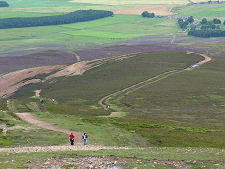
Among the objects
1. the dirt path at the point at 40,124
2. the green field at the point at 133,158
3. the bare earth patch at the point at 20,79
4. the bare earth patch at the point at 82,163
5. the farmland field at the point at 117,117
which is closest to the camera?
the bare earth patch at the point at 82,163

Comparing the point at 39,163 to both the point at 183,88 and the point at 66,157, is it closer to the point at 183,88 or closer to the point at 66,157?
the point at 66,157

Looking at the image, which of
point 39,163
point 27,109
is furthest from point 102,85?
point 39,163

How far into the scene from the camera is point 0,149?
193ft

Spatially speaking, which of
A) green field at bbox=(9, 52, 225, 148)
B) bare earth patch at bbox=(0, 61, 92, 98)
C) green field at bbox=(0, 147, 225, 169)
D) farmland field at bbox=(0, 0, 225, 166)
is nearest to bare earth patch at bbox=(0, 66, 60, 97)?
bare earth patch at bbox=(0, 61, 92, 98)

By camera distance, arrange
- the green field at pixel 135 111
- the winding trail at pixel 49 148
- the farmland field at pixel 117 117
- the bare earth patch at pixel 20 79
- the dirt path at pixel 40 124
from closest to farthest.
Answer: the farmland field at pixel 117 117 → the winding trail at pixel 49 148 → the dirt path at pixel 40 124 → the green field at pixel 135 111 → the bare earth patch at pixel 20 79

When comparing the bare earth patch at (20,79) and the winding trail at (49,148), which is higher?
the winding trail at (49,148)

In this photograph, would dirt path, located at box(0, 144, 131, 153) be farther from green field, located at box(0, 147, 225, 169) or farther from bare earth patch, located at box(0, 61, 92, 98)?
bare earth patch, located at box(0, 61, 92, 98)

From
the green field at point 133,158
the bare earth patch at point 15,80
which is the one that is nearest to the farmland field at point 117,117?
the green field at point 133,158

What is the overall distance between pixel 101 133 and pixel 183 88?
303ft

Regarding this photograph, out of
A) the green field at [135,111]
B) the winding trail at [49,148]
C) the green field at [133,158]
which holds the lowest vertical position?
the green field at [135,111]

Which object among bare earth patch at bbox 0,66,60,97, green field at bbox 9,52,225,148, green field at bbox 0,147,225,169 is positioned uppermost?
green field at bbox 0,147,225,169

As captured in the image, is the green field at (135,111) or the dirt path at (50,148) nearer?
the dirt path at (50,148)

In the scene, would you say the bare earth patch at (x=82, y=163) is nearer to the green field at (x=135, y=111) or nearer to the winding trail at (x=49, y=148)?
the winding trail at (x=49, y=148)

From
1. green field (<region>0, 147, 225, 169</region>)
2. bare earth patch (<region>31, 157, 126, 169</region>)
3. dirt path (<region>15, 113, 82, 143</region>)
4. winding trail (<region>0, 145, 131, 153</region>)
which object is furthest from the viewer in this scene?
dirt path (<region>15, 113, 82, 143</region>)
